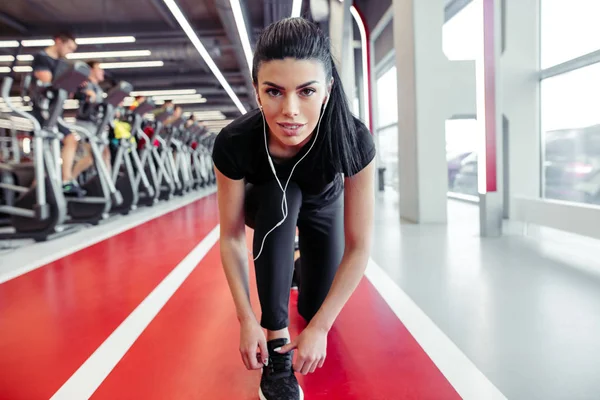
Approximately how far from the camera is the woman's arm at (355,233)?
1.16 m

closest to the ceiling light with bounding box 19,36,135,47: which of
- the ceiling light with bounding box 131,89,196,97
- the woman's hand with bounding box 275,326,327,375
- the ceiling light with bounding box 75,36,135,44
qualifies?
the ceiling light with bounding box 75,36,135,44

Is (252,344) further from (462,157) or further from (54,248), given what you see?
(462,157)

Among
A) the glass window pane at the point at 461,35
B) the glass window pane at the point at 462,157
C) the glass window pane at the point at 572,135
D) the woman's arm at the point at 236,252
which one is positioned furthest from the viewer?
the glass window pane at the point at 462,157

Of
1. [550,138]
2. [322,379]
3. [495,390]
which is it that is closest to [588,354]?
[495,390]

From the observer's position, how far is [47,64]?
3643mm

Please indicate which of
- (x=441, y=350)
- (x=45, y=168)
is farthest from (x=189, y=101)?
(x=441, y=350)

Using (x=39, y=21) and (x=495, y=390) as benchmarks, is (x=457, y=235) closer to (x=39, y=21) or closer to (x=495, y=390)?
(x=495, y=390)

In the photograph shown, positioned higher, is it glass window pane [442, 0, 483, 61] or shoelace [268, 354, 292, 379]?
glass window pane [442, 0, 483, 61]

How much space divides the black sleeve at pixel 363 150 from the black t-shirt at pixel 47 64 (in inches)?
132

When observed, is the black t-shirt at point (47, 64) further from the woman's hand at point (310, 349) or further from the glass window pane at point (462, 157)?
the glass window pane at point (462, 157)

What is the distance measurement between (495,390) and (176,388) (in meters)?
0.92

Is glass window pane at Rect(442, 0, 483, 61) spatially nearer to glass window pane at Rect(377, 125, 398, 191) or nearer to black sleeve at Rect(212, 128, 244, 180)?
glass window pane at Rect(377, 125, 398, 191)

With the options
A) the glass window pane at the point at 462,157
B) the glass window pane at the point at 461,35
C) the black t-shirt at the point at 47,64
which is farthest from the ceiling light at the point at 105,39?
the glass window pane at the point at 462,157

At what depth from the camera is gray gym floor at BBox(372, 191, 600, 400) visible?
1.33 m
